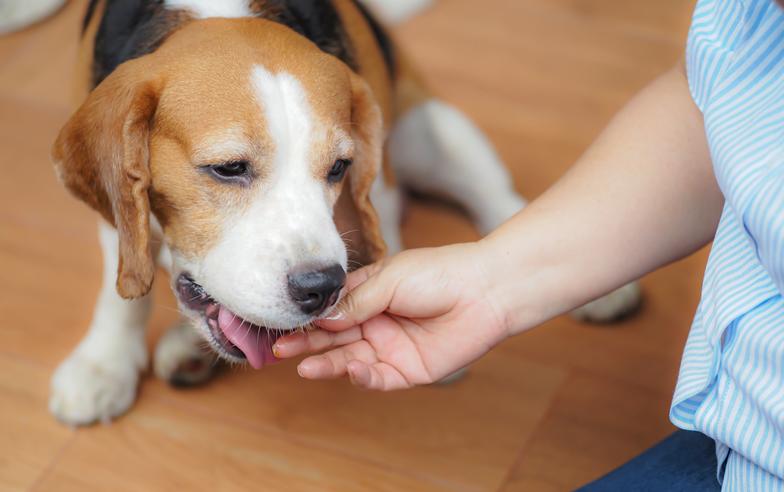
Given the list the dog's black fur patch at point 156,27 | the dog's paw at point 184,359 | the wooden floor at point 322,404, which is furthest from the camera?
the dog's paw at point 184,359

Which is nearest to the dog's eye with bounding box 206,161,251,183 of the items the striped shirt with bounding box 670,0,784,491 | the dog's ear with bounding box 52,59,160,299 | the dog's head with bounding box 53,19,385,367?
the dog's head with bounding box 53,19,385,367

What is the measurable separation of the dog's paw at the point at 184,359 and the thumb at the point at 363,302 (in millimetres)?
534

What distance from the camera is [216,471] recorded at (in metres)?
1.78

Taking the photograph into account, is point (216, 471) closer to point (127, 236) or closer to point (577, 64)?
point (127, 236)

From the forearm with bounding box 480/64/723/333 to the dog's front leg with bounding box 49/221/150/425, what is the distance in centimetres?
78

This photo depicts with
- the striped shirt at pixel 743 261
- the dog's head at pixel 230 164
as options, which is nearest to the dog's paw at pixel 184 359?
the dog's head at pixel 230 164

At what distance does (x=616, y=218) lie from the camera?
142 centimetres

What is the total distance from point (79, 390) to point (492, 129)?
1249mm

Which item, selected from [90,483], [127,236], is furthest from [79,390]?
[127,236]

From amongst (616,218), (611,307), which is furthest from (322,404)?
(616,218)

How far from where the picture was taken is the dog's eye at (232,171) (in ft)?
4.54

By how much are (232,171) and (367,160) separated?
0.29 meters

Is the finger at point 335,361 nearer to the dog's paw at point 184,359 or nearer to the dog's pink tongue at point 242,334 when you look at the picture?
the dog's pink tongue at point 242,334

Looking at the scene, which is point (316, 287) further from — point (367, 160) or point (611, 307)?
point (611, 307)
